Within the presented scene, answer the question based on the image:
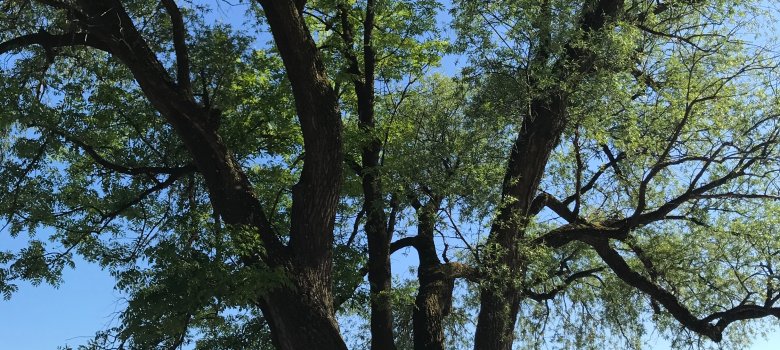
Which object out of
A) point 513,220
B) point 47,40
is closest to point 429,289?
point 513,220

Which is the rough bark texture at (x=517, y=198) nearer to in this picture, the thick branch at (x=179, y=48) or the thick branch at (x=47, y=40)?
the thick branch at (x=179, y=48)

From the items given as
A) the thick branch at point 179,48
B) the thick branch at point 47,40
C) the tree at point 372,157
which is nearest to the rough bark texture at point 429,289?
the tree at point 372,157

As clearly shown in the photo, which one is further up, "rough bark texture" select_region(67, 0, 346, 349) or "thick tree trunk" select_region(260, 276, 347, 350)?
"rough bark texture" select_region(67, 0, 346, 349)

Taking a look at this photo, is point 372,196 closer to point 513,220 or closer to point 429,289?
point 429,289

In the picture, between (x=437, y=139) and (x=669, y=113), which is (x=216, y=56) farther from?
(x=669, y=113)

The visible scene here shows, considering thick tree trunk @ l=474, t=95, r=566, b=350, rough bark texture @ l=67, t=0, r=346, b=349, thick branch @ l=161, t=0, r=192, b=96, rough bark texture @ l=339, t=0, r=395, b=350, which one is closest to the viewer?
rough bark texture @ l=67, t=0, r=346, b=349

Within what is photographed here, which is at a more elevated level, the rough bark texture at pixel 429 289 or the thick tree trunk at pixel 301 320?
the rough bark texture at pixel 429 289

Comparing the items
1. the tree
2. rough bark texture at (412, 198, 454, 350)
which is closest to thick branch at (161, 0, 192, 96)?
the tree

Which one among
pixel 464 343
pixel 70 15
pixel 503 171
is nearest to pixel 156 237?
pixel 70 15

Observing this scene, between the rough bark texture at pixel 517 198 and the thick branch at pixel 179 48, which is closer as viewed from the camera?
the thick branch at pixel 179 48

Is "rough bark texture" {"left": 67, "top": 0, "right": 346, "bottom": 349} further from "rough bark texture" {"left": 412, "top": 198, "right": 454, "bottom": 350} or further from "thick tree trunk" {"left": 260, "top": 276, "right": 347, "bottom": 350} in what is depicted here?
"rough bark texture" {"left": 412, "top": 198, "right": 454, "bottom": 350}

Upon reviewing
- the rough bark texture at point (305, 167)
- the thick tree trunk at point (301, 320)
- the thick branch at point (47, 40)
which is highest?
the thick branch at point (47, 40)

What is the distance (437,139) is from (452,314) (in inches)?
137

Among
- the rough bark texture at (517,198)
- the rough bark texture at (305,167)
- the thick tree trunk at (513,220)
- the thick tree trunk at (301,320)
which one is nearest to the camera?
the thick tree trunk at (301,320)
